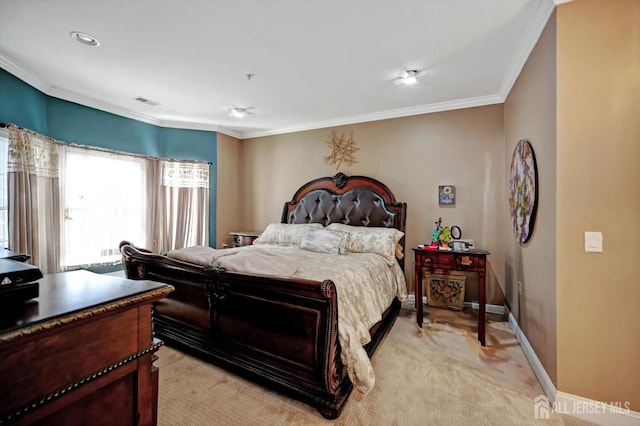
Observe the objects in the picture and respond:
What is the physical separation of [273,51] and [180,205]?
3041 millimetres

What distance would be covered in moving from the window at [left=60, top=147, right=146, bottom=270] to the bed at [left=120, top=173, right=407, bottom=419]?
1.25m

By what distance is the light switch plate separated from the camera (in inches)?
67.4

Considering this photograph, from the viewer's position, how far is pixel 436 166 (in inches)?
149

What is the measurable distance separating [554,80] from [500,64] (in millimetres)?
1035

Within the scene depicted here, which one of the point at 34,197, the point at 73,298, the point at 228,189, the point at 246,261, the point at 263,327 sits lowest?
the point at 263,327

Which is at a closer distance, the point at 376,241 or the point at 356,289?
the point at 356,289

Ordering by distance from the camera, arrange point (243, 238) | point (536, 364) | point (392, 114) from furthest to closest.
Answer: point (243, 238) < point (392, 114) < point (536, 364)

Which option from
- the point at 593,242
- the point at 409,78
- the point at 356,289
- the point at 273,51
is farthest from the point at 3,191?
the point at 593,242

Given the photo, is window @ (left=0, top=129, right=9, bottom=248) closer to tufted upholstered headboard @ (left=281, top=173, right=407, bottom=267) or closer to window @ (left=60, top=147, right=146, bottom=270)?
window @ (left=60, top=147, right=146, bottom=270)

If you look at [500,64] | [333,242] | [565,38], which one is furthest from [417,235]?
[565,38]

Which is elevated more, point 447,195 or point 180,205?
point 447,195

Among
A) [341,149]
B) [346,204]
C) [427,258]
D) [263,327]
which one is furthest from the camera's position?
[341,149]

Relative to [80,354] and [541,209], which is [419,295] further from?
[80,354]

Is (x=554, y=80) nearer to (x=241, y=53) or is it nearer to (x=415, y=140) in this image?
(x=415, y=140)
